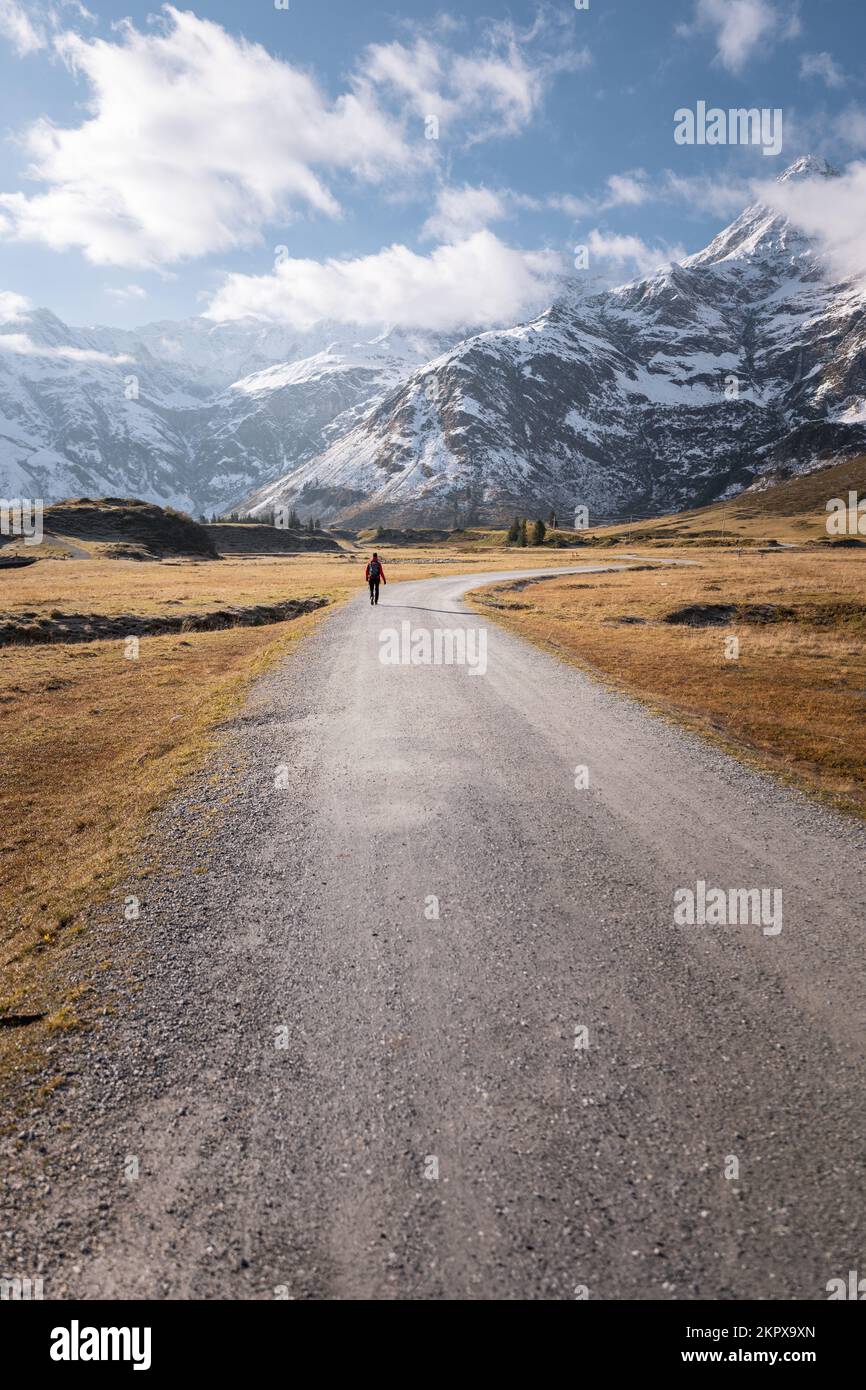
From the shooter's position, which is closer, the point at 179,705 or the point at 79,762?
the point at 79,762

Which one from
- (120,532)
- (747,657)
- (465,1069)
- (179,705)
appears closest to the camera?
(465,1069)

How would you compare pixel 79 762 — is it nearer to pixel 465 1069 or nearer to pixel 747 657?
pixel 465 1069

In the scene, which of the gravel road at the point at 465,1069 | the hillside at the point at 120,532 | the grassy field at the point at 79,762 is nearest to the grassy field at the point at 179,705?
the grassy field at the point at 79,762

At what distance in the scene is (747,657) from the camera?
25.4m

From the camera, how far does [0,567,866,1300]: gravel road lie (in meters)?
3.87

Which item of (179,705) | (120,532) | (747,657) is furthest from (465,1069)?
(120,532)

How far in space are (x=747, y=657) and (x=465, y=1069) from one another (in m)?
24.2

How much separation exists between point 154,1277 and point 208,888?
4.43 meters

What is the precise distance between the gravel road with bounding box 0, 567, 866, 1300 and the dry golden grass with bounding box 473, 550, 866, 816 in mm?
4251

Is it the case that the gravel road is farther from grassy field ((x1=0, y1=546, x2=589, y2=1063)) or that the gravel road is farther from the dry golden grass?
the dry golden grass

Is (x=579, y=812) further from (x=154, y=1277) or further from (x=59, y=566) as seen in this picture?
(x=59, y=566)
